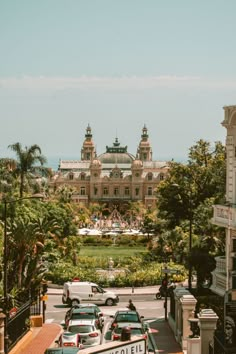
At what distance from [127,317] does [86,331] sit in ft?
11.5

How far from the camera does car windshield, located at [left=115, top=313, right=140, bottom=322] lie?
98.0 ft

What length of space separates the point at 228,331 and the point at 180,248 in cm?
3479

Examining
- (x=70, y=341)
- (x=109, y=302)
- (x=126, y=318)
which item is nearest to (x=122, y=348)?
(x=70, y=341)

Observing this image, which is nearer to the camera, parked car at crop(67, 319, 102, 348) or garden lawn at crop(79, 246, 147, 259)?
parked car at crop(67, 319, 102, 348)

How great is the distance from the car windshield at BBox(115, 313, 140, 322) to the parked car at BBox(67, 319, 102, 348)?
2.24 metres

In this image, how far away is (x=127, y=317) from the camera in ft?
99.0

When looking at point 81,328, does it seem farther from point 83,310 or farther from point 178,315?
point 178,315

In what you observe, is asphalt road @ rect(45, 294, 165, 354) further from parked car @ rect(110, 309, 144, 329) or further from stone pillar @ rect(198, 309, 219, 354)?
stone pillar @ rect(198, 309, 219, 354)

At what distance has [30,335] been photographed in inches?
1166

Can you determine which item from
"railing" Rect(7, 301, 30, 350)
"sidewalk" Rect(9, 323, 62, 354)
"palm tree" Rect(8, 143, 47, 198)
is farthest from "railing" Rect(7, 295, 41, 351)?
"palm tree" Rect(8, 143, 47, 198)

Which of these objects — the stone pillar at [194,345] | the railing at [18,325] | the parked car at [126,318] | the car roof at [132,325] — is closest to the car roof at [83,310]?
the parked car at [126,318]

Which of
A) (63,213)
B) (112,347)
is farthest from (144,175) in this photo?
(112,347)

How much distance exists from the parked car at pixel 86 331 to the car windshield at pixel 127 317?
7.35ft

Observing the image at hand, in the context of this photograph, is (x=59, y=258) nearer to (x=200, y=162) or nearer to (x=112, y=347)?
(x=200, y=162)
